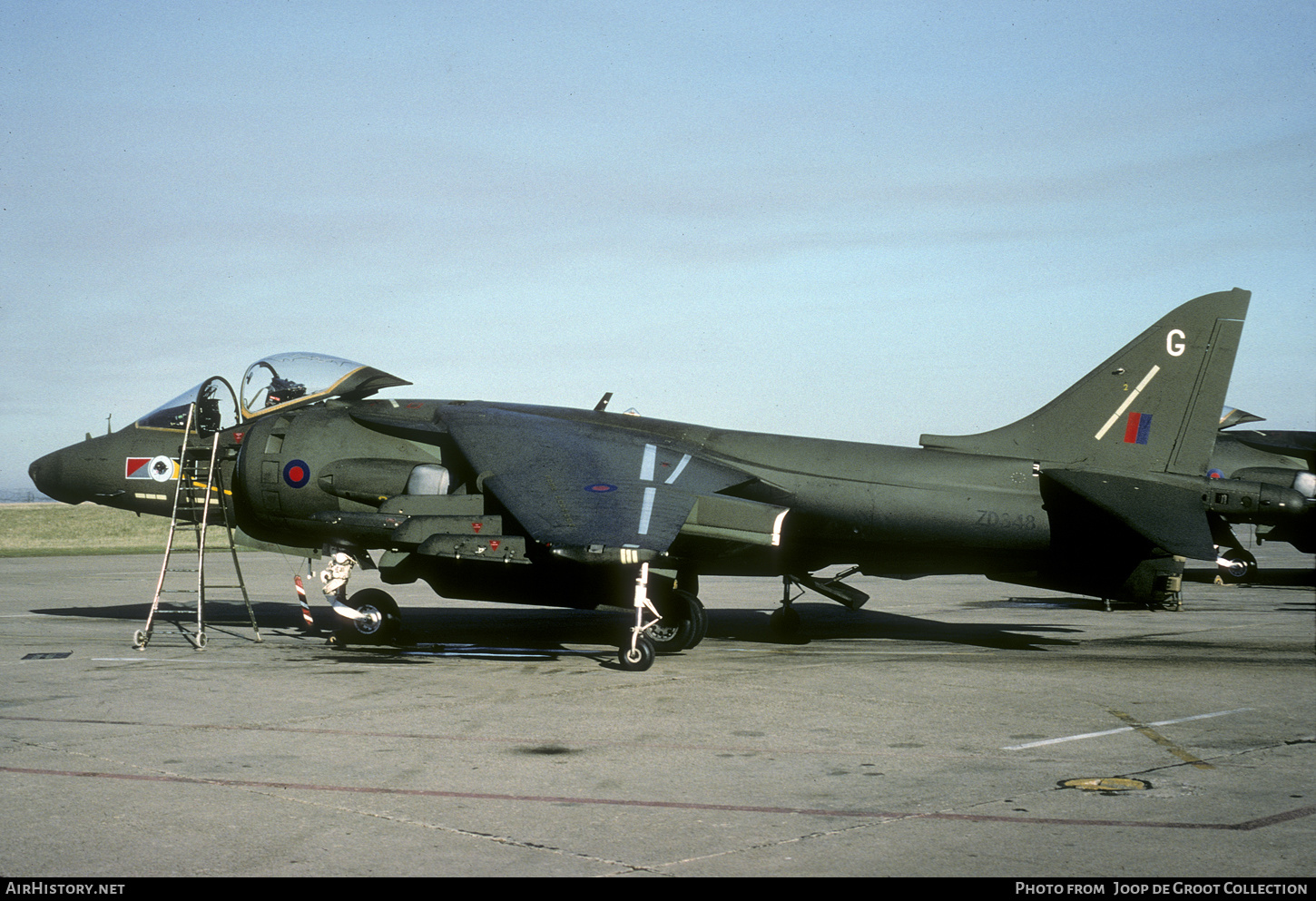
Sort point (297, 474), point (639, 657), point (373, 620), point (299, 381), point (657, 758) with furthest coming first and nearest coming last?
1. point (299, 381)
2. point (297, 474)
3. point (373, 620)
4. point (639, 657)
5. point (657, 758)

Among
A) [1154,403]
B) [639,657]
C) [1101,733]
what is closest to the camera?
[1101,733]

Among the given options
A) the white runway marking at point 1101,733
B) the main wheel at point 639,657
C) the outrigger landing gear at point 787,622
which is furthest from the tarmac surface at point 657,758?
the outrigger landing gear at point 787,622

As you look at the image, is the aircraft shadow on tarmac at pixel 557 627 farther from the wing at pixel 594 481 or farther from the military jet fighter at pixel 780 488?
the wing at pixel 594 481

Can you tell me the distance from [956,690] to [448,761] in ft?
18.5

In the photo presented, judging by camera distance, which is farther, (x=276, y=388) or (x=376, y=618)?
(x=276, y=388)

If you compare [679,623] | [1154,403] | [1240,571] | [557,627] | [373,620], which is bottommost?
[557,627]

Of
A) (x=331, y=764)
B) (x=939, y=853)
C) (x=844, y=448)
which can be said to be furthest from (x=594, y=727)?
(x=844, y=448)

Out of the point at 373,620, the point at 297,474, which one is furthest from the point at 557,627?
the point at 297,474

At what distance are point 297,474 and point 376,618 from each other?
2309 mm

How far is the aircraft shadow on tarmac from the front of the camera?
51.3 ft

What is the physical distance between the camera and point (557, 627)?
17.9m

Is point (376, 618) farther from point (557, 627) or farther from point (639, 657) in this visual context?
point (639, 657)

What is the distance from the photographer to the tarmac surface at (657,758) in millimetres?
5785

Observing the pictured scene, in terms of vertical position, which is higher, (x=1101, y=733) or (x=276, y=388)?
(x=276, y=388)
